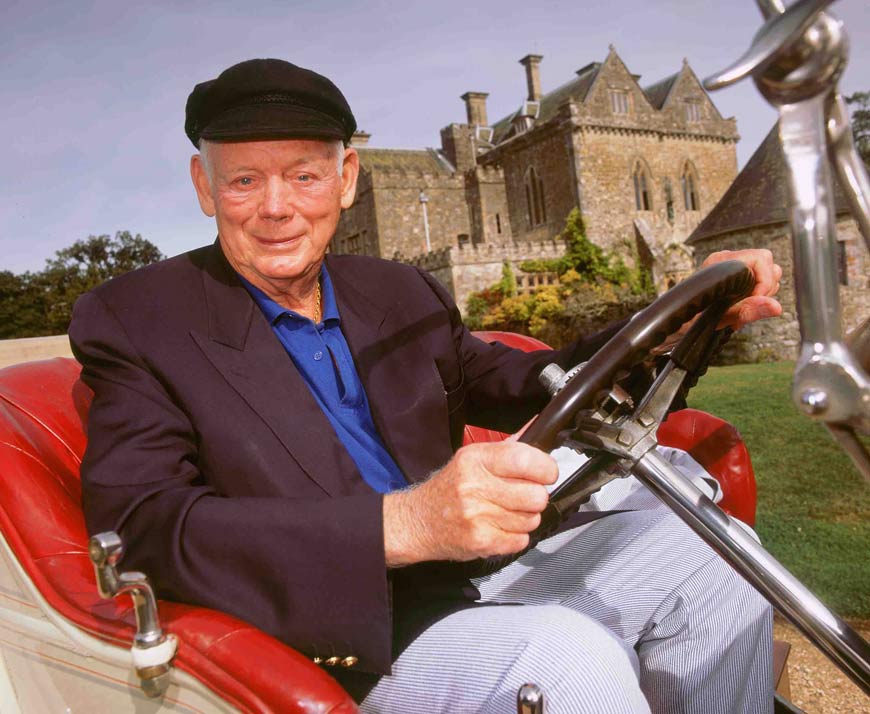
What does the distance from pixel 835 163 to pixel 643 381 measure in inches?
36.6

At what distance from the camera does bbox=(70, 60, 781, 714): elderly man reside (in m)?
1.39

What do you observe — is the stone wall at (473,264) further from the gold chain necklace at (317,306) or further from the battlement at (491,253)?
the gold chain necklace at (317,306)

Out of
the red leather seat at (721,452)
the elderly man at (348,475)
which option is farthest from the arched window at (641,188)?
the elderly man at (348,475)

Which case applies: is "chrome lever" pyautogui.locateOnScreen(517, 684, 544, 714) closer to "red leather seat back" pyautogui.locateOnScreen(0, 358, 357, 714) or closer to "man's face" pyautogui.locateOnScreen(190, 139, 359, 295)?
"red leather seat back" pyautogui.locateOnScreen(0, 358, 357, 714)

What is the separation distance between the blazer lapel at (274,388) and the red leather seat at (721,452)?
172 cm

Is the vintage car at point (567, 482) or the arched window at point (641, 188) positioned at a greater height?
the arched window at point (641, 188)

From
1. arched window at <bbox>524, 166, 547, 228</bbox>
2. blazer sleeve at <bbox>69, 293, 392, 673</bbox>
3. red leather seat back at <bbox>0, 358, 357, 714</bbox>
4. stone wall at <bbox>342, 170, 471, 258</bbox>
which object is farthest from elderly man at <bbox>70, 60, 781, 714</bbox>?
arched window at <bbox>524, 166, 547, 228</bbox>

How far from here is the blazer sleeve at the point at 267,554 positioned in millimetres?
1396

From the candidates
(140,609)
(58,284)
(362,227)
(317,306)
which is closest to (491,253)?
(362,227)

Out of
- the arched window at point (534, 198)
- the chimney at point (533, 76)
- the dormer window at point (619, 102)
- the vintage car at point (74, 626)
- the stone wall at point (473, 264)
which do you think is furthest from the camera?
the chimney at point (533, 76)

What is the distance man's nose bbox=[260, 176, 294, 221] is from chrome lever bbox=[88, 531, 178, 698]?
108 centimetres

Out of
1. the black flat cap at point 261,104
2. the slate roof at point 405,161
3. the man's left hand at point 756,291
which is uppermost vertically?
the slate roof at point 405,161

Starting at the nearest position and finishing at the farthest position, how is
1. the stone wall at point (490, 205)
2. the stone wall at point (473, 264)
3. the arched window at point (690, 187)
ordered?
the stone wall at point (473, 264), the arched window at point (690, 187), the stone wall at point (490, 205)

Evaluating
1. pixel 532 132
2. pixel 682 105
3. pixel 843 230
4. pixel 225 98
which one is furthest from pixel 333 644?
pixel 682 105
